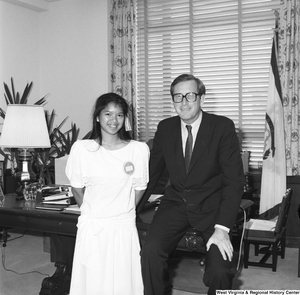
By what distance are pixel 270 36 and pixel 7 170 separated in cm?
365

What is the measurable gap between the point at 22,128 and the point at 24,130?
0.02 meters

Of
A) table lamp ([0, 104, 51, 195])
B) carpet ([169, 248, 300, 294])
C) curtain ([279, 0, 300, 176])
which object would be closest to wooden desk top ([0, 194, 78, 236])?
table lamp ([0, 104, 51, 195])

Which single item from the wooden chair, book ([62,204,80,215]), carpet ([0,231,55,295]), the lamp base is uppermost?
the lamp base

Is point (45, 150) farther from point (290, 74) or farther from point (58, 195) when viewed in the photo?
point (290, 74)

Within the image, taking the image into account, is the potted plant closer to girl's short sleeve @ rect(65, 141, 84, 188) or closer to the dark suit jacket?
girl's short sleeve @ rect(65, 141, 84, 188)

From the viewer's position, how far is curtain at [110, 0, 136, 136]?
5883 millimetres

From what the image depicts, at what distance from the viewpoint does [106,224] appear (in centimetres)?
260

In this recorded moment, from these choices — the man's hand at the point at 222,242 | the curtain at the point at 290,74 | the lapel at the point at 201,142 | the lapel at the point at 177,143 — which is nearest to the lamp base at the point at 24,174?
the lapel at the point at 177,143

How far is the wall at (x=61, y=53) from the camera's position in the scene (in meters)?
6.13

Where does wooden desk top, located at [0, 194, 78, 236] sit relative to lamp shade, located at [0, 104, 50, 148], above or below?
below

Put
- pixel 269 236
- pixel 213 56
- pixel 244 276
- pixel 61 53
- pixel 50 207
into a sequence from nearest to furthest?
1. pixel 50 207
2. pixel 244 276
3. pixel 269 236
4. pixel 213 56
5. pixel 61 53

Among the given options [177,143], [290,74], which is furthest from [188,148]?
[290,74]

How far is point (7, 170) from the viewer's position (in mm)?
5922

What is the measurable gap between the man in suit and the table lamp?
135cm
